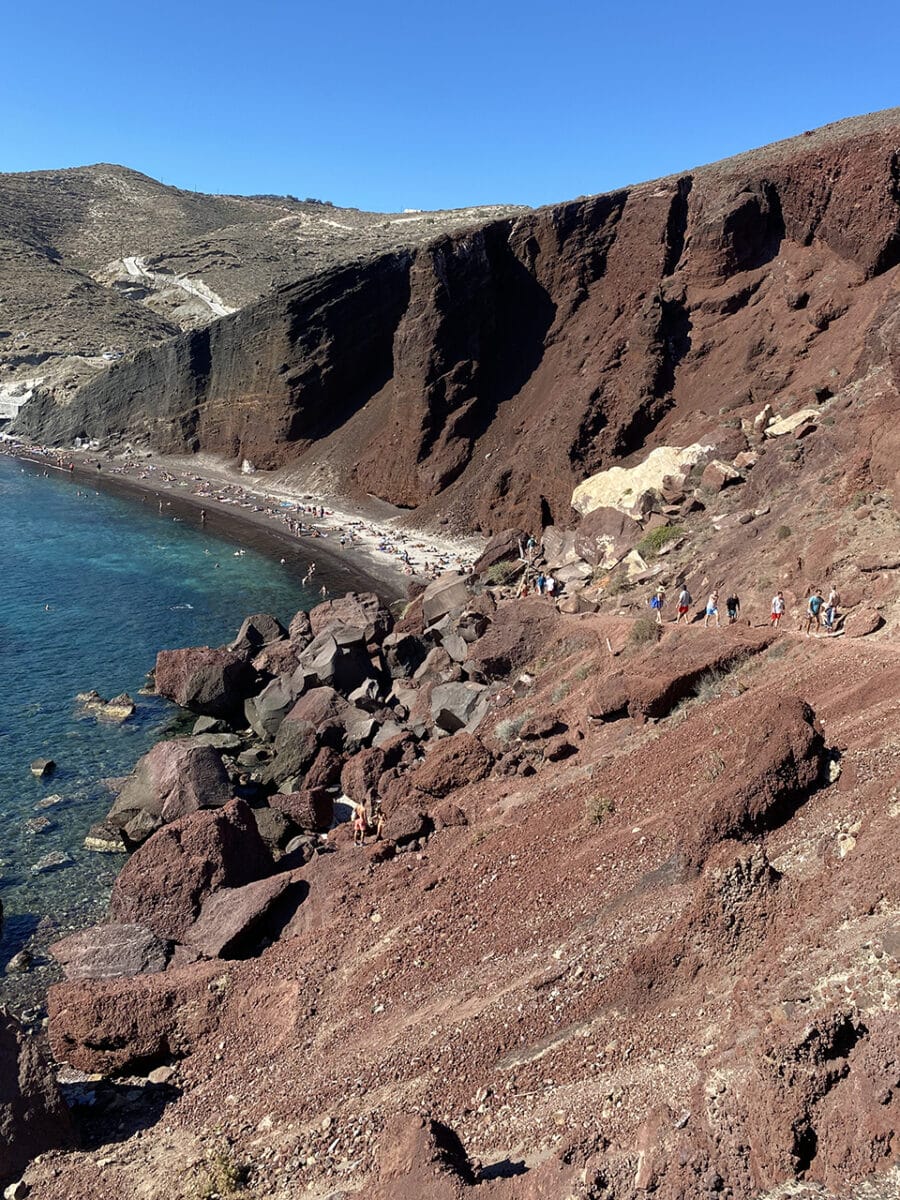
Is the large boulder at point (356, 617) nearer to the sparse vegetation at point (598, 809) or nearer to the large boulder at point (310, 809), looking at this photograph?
the large boulder at point (310, 809)

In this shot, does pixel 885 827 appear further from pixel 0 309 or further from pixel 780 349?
pixel 0 309

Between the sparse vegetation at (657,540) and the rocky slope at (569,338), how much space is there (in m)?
7.25

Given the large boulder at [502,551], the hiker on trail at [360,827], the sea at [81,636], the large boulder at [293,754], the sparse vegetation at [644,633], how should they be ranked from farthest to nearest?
the large boulder at [502,551], the large boulder at [293,754], the sparse vegetation at [644,633], the sea at [81,636], the hiker on trail at [360,827]

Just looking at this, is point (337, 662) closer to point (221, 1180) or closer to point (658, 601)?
point (658, 601)

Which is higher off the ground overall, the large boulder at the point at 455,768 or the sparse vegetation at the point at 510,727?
the sparse vegetation at the point at 510,727

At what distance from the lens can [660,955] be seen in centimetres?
929

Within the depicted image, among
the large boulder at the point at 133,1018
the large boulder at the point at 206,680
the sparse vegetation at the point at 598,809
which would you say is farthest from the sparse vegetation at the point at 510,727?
the large boulder at the point at 206,680

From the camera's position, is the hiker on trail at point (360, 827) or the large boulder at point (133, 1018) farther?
the hiker on trail at point (360, 827)

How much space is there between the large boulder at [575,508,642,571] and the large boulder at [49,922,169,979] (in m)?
20.7

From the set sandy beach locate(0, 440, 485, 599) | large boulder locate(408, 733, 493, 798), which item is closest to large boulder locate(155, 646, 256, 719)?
large boulder locate(408, 733, 493, 798)

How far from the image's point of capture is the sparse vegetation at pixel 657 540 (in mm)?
28309

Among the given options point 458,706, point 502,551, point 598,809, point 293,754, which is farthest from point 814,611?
point 502,551

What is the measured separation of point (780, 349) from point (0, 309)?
94.4m

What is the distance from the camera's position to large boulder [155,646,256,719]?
28641mm
